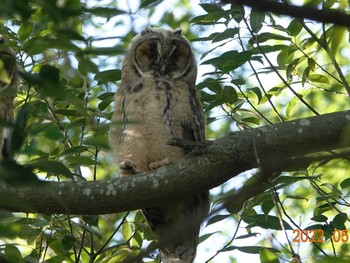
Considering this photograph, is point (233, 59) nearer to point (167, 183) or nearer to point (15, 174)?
point (167, 183)

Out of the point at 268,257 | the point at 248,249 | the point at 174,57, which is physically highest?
the point at 174,57

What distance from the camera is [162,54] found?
4.41m

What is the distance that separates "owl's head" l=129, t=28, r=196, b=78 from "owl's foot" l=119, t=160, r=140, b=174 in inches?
27.1

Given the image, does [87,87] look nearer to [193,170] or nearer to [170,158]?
[170,158]

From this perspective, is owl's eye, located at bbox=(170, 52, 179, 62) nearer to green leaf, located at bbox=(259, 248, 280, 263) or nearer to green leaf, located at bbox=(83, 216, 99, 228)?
green leaf, located at bbox=(83, 216, 99, 228)

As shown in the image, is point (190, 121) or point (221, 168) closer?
point (221, 168)

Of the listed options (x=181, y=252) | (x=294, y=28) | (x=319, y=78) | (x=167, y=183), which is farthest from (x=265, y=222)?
(x=294, y=28)

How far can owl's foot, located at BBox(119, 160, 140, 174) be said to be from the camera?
402cm

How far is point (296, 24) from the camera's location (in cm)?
348

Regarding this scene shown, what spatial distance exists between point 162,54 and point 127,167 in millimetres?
899

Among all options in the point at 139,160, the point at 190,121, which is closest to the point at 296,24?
the point at 190,121

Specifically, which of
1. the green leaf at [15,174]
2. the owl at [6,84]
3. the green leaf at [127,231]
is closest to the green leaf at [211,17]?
the owl at [6,84]

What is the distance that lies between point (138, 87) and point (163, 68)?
9.9 inches

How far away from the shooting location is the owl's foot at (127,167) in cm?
402
